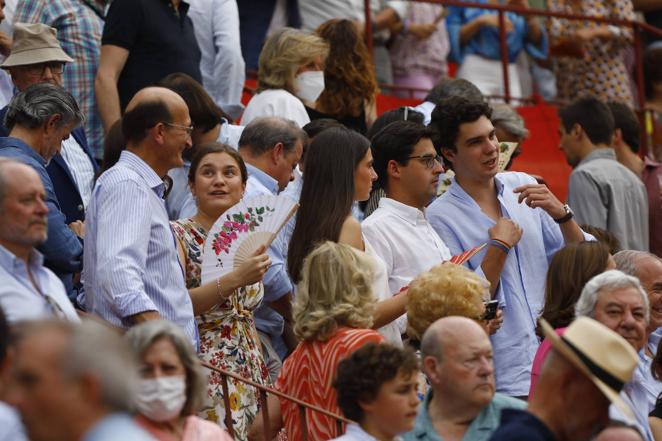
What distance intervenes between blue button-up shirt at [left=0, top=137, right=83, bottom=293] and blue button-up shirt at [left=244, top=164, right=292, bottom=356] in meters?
0.93

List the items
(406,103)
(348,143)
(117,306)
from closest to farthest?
1. (117,306)
2. (348,143)
3. (406,103)

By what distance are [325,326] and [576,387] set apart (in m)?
1.60

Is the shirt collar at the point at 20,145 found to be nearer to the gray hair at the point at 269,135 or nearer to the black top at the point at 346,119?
the gray hair at the point at 269,135

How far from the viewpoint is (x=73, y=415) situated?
3857mm

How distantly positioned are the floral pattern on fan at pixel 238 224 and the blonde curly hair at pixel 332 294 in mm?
552

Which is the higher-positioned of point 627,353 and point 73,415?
point 73,415

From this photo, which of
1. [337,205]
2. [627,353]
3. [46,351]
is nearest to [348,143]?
[337,205]

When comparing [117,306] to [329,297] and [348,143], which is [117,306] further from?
[348,143]

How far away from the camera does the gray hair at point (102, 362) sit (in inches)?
151

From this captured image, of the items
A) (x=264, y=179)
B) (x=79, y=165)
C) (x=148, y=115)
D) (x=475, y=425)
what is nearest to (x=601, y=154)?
(x=264, y=179)

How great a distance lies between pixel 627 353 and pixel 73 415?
6.89 ft

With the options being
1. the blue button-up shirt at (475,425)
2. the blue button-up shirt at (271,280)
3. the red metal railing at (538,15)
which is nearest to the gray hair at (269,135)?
the blue button-up shirt at (271,280)

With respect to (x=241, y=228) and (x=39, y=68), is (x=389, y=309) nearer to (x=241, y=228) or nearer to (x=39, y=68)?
(x=241, y=228)

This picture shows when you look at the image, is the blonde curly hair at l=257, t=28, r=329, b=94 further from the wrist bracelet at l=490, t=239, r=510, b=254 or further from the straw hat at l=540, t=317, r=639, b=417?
the straw hat at l=540, t=317, r=639, b=417
